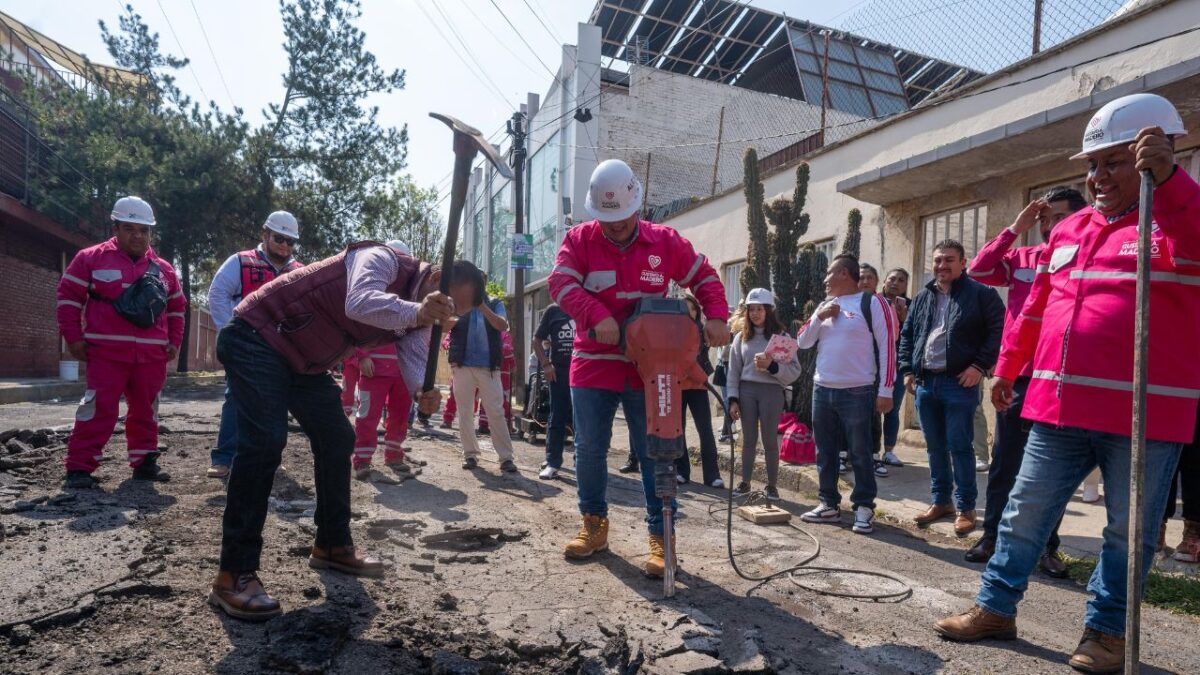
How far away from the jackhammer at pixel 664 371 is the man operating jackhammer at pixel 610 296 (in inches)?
10.0

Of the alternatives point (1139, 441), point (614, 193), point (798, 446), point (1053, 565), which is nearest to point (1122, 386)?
point (1139, 441)

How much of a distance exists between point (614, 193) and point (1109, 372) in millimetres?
2261

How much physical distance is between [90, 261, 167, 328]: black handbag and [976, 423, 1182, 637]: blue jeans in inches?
211

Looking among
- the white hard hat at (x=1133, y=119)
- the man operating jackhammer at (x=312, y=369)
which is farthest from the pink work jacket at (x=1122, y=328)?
the man operating jackhammer at (x=312, y=369)

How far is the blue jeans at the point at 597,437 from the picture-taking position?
156 inches

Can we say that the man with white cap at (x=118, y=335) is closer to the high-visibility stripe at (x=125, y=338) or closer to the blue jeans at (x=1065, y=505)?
the high-visibility stripe at (x=125, y=338)

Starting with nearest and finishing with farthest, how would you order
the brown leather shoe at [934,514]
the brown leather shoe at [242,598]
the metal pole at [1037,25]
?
1. the brown leather shoe at [242,598]
2. the brown leather shoe at [934,514]
3. the metal pole at [1037,25]

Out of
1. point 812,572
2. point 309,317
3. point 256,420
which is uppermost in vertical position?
point 309,317

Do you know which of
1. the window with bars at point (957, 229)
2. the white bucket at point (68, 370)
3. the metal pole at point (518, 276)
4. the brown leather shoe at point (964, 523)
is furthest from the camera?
the white bucket at point (68, 370)

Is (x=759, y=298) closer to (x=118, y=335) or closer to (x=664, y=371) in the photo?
(x=664, y=371)

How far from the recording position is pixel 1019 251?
183 inches

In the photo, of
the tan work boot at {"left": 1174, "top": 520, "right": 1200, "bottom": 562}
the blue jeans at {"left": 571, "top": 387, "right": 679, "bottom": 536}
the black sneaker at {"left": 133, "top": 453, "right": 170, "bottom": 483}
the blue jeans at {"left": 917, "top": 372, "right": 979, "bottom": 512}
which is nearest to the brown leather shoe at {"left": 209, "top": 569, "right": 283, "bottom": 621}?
the blue jeans at {"left": 571, "top": 387, "right": 679, "bottom": 536}

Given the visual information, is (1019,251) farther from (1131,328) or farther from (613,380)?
(613,380)

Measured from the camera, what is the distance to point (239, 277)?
531 centimetres
